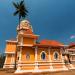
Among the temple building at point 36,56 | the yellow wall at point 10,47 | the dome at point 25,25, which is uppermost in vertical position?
the dome at point 25,25

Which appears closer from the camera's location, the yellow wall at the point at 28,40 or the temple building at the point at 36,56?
the temple building at the point at 36,56

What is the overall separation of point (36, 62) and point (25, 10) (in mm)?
15185

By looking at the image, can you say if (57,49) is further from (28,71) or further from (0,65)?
(0,65)

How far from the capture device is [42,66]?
31406mm

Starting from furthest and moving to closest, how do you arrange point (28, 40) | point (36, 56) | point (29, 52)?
1. point (28, 40)
2. point (29, 52)
3. point (36, 56)

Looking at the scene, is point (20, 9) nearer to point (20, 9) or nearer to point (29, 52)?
point (20, 9)

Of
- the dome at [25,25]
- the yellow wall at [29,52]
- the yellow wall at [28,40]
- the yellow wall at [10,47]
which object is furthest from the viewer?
the yellow wall at [10,47]

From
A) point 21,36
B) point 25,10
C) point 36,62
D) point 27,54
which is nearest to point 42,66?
point 36,62

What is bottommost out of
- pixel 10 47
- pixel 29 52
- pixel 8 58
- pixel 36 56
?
pixel 36 56

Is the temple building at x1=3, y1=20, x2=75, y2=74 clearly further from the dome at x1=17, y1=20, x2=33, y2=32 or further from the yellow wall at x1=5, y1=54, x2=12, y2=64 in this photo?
the yellow wall at x1=5, y1=54, x2=12, y2=64

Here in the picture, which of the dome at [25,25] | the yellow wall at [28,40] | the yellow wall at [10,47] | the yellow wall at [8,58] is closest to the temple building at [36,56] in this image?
the yellow wall at [28,40]

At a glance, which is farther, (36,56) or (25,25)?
(25,25)

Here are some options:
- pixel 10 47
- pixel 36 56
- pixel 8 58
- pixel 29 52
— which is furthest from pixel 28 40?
pixel 8 58

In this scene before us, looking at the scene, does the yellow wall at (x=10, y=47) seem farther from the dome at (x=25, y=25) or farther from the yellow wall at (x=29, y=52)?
the yellow wall at (x=29, y=52)
